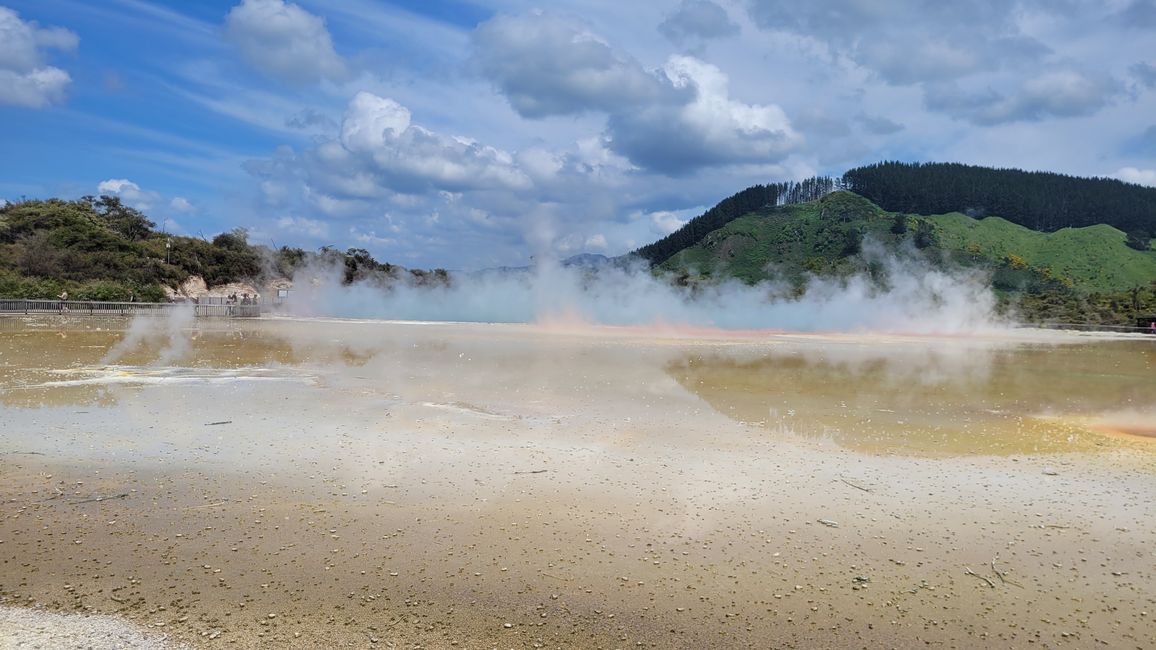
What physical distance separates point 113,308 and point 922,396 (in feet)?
164

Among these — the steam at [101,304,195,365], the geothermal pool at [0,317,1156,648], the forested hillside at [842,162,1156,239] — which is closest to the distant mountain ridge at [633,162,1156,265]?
the forested hillside at [842,162,1156,239]

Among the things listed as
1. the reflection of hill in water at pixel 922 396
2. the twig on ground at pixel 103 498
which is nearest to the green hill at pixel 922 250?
the reflection of hill in water at pixel 922 396

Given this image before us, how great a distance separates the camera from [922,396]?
52.3 ft

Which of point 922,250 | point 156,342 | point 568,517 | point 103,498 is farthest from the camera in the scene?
point 922,250

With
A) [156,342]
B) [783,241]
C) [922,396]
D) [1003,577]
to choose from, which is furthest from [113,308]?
[783,241]

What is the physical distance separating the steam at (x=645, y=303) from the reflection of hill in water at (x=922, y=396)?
23580mm

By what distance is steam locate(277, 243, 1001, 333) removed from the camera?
177 ft

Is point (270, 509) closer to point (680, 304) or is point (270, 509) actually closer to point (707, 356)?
point (707, 356)

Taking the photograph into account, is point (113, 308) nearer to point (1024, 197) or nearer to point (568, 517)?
point (568, 517)

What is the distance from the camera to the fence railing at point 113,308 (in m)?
42.4

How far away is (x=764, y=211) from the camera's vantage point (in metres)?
155

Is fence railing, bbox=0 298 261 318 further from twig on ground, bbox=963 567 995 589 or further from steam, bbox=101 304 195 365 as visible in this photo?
twig on ground, bbox=963 567 995 589

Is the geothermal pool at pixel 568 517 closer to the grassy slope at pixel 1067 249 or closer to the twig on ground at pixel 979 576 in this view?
the twig on ground at pixel 979 576

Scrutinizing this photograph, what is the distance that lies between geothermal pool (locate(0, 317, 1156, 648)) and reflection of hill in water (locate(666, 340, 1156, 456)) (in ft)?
0.46
